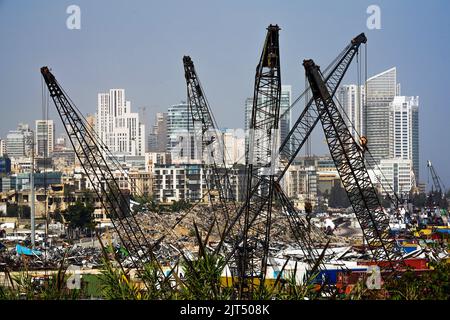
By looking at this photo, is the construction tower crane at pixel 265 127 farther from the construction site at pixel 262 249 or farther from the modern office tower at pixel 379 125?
the modern office tower at pixel 379 125

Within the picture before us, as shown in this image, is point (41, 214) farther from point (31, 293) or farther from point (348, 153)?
point (31, 293)

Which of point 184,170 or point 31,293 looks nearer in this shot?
point 31,293

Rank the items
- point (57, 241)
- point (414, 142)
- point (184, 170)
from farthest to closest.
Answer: point (184, 170), point (414, 142), point (57, 241)

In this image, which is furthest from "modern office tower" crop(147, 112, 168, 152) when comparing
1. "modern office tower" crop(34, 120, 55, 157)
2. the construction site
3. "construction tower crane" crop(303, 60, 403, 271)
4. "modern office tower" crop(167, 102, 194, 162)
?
"construction tower crane" crop(303, 60, 403, 271)

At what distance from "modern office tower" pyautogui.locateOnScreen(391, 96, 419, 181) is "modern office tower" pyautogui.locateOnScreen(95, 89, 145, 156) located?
6087 millimetres

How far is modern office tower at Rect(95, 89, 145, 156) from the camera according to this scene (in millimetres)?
21295

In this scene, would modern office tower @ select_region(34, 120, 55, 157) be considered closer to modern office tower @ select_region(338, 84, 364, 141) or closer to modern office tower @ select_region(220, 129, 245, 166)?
modern office tower @ select_region(220, 129, 245, 166)

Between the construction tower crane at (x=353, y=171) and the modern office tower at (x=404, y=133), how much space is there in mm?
9272

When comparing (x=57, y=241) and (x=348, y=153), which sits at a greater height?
A: (x=348, y=153)
